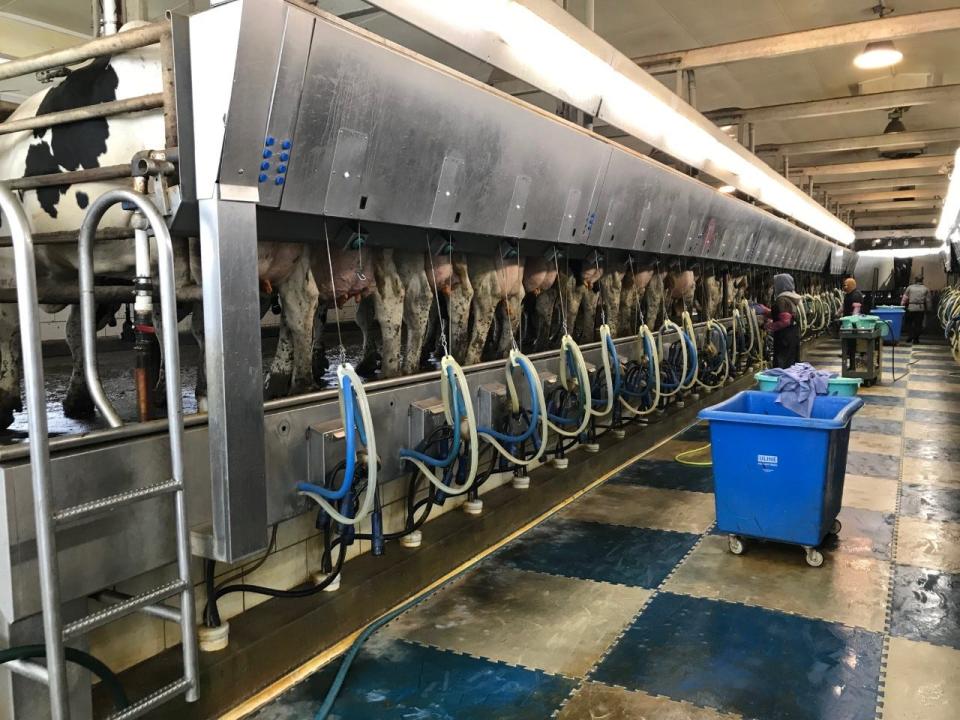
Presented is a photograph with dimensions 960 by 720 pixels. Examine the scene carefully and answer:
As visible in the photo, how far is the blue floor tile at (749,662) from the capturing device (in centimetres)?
261

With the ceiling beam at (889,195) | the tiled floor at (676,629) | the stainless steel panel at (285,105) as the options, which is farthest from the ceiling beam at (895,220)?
the stainless steel panel at (285,105)

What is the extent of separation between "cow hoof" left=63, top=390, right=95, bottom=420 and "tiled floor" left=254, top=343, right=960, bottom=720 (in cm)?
164

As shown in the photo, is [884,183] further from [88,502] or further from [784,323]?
[88,502]

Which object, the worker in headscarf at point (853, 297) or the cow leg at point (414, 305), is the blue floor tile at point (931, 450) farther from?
the worker in headscarf at point (853, 297)

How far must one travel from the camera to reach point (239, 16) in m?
2.22

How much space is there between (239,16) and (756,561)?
3410mm

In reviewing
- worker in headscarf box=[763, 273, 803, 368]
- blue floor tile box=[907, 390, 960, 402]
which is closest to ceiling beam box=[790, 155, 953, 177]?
blue floor tile box=[907, 390, 960, 402]

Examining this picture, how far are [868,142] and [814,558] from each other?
373 inches

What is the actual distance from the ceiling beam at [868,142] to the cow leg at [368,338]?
861 centimetres

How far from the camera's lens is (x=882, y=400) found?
8930 mm

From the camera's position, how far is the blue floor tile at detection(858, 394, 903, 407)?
8711mm

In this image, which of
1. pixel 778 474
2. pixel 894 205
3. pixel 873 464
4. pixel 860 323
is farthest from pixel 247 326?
pixel 894 205

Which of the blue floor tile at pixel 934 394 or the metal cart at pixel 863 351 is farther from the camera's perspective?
the metal cart at pixel 863 351

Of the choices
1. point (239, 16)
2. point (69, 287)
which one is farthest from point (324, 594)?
point (239, 16)
